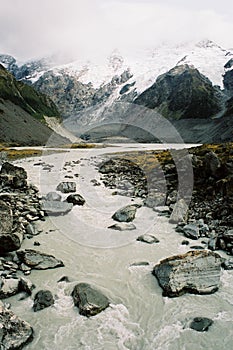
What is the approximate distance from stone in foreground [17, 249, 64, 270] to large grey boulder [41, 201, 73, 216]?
6633mm

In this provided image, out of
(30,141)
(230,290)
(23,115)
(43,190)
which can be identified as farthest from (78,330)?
(23,115)

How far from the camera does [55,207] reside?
2284cm

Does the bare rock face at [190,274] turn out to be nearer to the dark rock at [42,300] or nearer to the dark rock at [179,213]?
the dark rock at [42,300]

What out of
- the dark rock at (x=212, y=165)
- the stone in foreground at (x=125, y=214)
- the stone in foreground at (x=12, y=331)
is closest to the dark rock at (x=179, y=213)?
the stone in foreground at (x=125, y=214)

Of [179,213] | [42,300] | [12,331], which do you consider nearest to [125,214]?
[179,213]

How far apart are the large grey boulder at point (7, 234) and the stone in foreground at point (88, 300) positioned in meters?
4.57

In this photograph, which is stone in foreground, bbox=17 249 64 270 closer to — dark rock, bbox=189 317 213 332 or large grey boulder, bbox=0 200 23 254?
large grey boulder, bbox=0 200 23 254

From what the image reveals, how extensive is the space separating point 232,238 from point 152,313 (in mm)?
7576

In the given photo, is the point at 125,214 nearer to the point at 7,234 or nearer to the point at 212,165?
the point at 7,234

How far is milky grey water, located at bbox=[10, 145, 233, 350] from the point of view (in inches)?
414

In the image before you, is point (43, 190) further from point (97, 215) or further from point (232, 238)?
point (232, 238)

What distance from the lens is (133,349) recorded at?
1016cm

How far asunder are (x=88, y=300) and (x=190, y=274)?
424cm

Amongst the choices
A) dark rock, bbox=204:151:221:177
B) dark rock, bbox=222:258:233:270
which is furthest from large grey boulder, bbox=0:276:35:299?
dark rock, bbox=204:151:221:177
